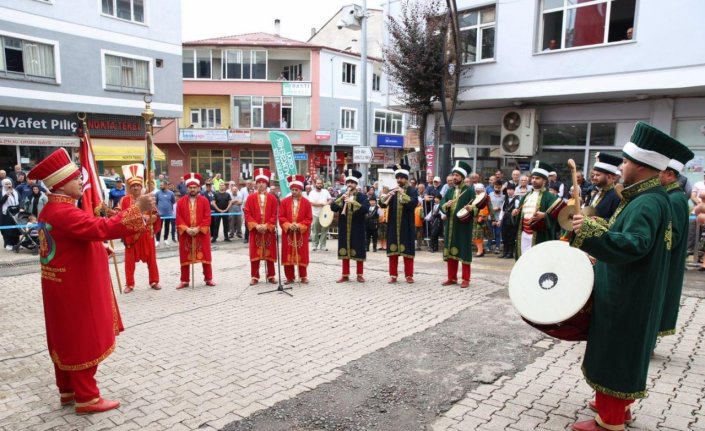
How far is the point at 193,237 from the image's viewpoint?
28.8 ft

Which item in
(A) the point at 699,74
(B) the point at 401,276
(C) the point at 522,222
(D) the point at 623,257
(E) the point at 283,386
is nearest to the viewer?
(D) the point at 623,257

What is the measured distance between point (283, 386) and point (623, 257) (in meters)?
3.14

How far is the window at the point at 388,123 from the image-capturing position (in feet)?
125

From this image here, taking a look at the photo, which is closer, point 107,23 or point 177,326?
point 177,326

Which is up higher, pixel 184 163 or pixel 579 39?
pixel 579 39

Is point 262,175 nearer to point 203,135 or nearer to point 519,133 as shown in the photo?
point 519,133

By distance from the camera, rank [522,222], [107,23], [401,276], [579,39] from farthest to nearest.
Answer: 1. [107,23]
2. [579,39]
3. [401,276]
4. [522,222]

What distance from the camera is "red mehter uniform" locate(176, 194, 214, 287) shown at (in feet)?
28.8

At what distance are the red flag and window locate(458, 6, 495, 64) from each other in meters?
12.1

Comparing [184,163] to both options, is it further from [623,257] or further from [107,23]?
[623,257]

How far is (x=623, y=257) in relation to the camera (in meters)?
3.06

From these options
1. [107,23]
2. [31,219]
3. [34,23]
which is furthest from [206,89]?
[31,219]

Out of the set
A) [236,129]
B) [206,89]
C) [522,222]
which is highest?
[206,89]

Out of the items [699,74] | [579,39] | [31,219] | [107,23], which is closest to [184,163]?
[107,23]
